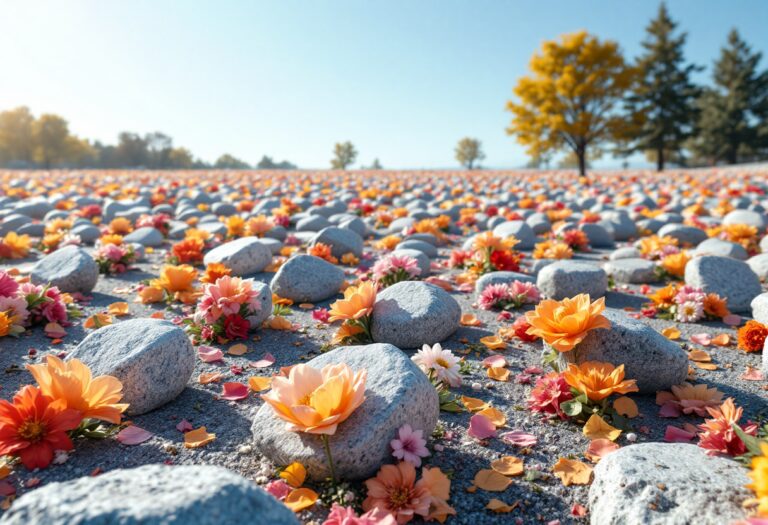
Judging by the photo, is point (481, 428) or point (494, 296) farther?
point (494, 296)

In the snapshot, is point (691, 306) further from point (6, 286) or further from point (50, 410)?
Answer: point (6, 286)

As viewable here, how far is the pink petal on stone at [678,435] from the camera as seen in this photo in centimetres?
233

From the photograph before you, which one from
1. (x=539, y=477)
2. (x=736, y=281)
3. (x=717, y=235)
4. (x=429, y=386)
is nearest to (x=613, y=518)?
(x=539, y=477)

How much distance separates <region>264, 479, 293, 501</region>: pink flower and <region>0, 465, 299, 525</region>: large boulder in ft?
1.80

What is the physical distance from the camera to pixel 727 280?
4.28 metres

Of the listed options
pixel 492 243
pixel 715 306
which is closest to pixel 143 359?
pixel 492 243

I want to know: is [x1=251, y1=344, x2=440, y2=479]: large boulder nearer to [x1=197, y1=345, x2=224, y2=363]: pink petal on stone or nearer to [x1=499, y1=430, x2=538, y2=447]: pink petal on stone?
[x1=499, y1=430, x2=538, y2=447]: pink petal on stone

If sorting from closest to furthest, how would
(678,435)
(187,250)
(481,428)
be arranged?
1. (678,435)
2. (481,428)
3. (187,250)

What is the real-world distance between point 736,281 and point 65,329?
18.6 ft

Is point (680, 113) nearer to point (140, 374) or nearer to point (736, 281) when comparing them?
point (736, 281)

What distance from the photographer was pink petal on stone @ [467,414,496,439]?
2.42 meters

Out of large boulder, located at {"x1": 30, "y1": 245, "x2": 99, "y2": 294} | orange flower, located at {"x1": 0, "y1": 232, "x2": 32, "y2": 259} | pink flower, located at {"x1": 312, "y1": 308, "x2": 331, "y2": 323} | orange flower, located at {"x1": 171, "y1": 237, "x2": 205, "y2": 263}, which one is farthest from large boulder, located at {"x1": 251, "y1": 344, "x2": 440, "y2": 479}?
orange flower, located at {"x1": 0, "y1": 232, "x2": 32, "y2": 259}

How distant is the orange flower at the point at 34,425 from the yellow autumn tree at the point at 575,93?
2325cm

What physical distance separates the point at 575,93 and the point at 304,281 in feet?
72.8
